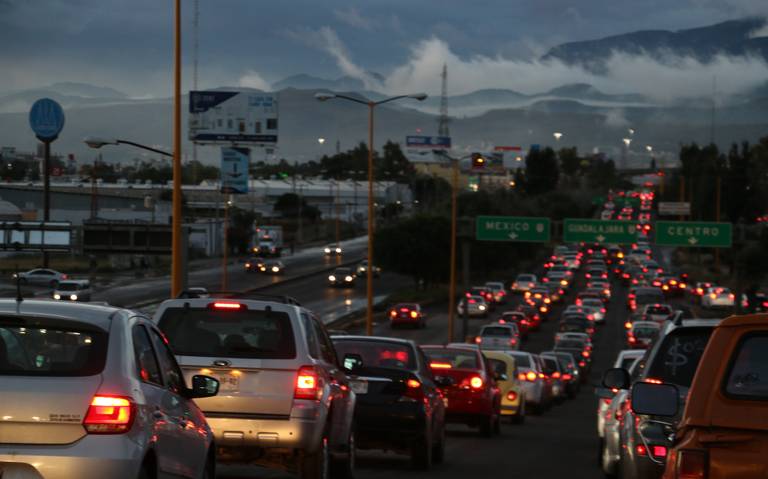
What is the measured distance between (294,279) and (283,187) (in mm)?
64002

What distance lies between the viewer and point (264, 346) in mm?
12844

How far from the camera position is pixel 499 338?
180ft

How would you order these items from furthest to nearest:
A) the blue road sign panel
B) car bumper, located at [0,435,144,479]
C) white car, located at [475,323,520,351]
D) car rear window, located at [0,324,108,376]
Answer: the blue road sign panel
white car, located at [475,323,520,351]
car rear window, located at [0,324,108,376]
car bumper, located at [0,435,144,479]

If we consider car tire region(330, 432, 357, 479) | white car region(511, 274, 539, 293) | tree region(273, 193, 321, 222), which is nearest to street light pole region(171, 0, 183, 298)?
car tire region(330, 432, 357, 479)

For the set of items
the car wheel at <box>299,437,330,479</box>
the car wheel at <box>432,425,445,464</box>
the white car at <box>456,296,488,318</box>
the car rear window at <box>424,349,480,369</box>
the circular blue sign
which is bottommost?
the white car at <box>456,296,488,318</box>

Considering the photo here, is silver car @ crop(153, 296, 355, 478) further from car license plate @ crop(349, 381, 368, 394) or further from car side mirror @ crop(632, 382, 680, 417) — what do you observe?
car side mirror @ crop(632, 382, 680, 417)

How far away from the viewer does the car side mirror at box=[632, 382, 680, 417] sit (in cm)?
707

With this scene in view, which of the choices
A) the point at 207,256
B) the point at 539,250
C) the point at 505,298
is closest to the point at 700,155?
the point at 539,250

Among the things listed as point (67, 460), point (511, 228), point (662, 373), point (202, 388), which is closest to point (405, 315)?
point (511, 228)

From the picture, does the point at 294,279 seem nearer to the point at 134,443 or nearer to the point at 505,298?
the point at 505,298

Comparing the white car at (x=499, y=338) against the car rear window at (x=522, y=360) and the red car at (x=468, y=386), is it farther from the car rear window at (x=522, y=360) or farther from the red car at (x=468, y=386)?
the red car at (x=468, y=386)

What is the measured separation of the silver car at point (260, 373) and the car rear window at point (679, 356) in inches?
125

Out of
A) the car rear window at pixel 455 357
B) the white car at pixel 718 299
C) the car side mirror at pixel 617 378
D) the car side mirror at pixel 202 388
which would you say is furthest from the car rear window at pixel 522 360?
the white car at pixel 718 299

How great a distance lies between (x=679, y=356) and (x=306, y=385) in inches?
133
